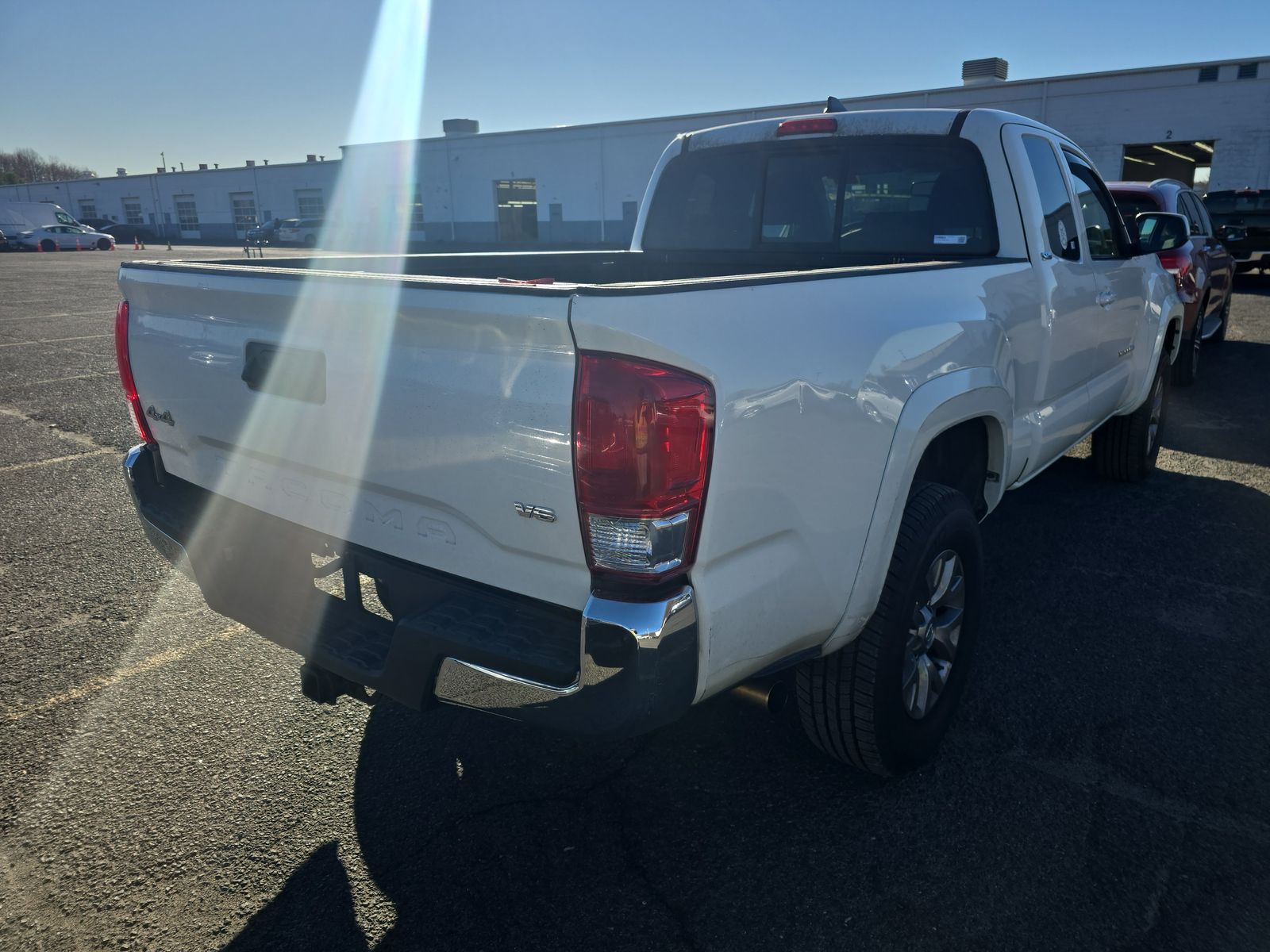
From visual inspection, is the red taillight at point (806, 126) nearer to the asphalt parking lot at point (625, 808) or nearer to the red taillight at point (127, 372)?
the asphalt parking lot at point (625, 808)

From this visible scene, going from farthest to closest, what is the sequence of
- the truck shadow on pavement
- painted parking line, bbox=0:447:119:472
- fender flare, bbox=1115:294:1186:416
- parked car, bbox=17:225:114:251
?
parked car, bbox=17:225:114:251 < painted parking line, bbox=0:447:119:472 < fender flare, bbox=1115:294:1186:416 < the truck shadow on pavement

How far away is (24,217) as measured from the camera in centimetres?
4550

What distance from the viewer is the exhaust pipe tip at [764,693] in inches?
94.8

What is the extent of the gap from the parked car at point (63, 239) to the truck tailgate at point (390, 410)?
51514mm

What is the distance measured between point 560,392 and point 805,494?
68 cm

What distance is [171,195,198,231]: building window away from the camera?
216 ft

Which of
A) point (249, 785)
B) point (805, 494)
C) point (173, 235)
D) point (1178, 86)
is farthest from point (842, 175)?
Result: point (173, 235)

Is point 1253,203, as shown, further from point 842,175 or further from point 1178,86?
point 842,175

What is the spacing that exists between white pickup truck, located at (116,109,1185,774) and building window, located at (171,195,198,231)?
72.2 m

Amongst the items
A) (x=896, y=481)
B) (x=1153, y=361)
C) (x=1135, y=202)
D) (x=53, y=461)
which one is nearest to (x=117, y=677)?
(x=896, y=481)

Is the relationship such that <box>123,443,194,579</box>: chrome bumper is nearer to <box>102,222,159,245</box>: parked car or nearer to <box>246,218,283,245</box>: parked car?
<box>246,218,283,245</box>: parked car

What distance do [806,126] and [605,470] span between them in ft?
9.27

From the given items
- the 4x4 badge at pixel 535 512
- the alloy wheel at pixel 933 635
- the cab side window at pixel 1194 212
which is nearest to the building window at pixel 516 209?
the cab side window at pixel 1194 212

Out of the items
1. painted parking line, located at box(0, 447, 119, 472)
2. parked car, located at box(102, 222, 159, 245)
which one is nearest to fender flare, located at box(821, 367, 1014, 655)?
painted parking line, located at box(0, 447, 119, 472)
